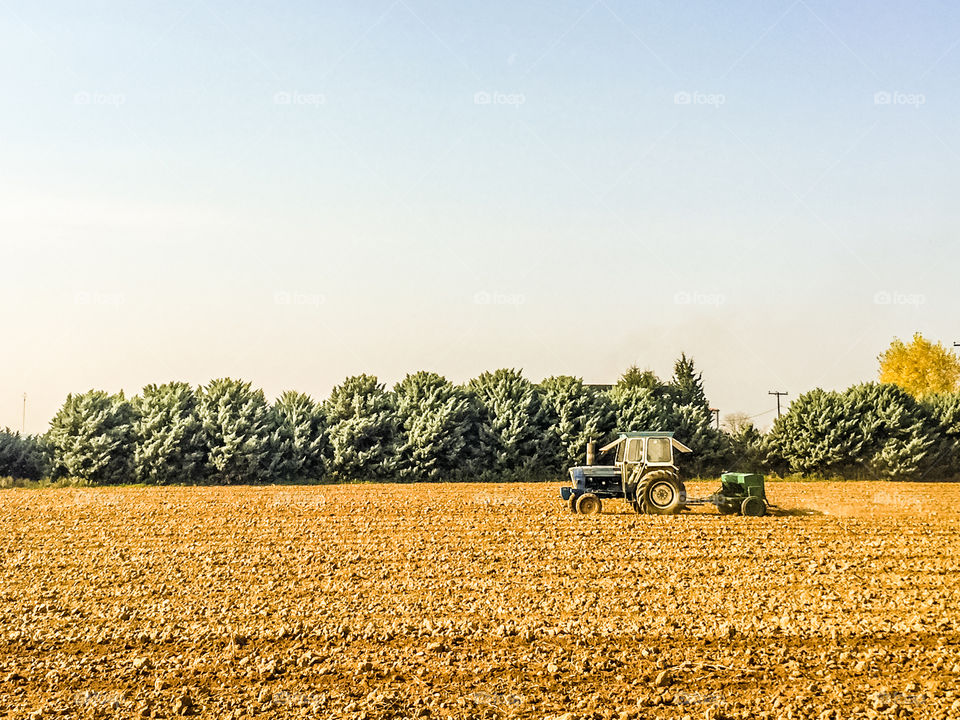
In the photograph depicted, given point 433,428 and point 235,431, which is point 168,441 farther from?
point 433,428

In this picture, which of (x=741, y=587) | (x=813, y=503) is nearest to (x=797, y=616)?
(x=741, y=587)

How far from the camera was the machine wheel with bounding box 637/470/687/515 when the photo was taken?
20.4 meters

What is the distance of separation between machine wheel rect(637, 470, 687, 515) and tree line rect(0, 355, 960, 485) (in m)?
13.6

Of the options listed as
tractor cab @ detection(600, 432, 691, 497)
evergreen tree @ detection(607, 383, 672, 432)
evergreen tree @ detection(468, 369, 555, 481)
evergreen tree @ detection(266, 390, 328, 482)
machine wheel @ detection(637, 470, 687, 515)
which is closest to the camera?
machine wheel @ detection(637, 470, 687, 515)

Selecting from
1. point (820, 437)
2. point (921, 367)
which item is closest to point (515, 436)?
point (820, 437)

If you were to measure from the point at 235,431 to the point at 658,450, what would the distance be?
57.4ft

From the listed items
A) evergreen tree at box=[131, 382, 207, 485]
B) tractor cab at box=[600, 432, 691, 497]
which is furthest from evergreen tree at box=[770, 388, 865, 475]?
evergreen tree at box=[131, 382, 207, 485]

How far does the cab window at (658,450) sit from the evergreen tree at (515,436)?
13515mm

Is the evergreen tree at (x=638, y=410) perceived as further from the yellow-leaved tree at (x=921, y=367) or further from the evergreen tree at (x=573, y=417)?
the yellow-leaved tree at (x=921, y=367)

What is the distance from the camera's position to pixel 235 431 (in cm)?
3306

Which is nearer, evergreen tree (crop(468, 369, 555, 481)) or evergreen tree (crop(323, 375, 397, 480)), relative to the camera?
evergreen tree (crop(323, 375, 397, 480))

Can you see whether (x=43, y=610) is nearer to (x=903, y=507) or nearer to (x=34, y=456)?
(x=903, y=507)

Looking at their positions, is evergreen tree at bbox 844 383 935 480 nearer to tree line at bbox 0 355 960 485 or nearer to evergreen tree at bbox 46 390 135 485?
tree line at bbox 0 355 960 485

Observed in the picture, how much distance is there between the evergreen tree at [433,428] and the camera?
33625 mm
